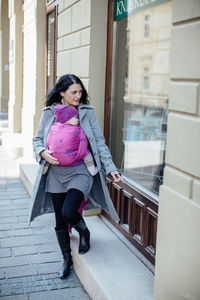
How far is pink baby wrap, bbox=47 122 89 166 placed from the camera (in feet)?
11.8

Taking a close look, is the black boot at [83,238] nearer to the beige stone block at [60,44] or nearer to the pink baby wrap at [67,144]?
the pink baby wrap at [67,144]

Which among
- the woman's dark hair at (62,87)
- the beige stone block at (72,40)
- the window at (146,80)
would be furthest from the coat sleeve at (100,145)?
the beige stone block at (72,40)

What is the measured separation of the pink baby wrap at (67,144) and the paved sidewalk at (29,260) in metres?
1.15

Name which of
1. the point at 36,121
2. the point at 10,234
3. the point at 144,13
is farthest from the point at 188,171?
the point at 36,121

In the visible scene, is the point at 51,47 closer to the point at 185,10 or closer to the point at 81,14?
the point at 81,14

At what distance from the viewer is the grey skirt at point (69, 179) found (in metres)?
3.69

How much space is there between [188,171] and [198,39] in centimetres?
80

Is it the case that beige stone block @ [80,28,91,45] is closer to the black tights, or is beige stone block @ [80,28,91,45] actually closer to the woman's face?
the woman's face

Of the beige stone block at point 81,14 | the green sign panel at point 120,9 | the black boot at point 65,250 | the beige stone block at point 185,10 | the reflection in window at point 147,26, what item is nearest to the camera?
the beige stone block at point 185,10

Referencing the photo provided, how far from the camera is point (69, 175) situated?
3.72 m

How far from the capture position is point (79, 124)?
12.3 feet

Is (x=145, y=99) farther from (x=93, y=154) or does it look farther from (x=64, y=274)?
(x=64, y=274)

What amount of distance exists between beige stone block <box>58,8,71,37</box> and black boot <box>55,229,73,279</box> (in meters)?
2.79

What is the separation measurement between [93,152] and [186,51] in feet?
4.88
